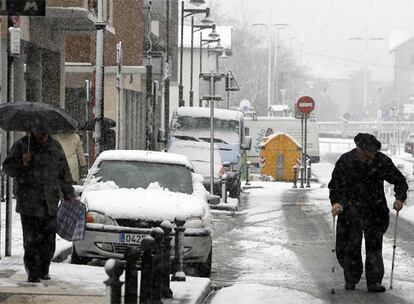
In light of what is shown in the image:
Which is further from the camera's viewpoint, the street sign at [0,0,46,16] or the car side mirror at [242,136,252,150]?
the car side mirror at [242,136,252,150]

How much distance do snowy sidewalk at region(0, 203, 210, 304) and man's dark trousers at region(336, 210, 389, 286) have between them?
157 cm

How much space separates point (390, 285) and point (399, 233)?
24.5ft

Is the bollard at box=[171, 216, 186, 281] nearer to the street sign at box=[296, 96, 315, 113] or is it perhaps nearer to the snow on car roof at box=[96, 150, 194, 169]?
the snow on car roof at box=[96, 150, 194, 169]

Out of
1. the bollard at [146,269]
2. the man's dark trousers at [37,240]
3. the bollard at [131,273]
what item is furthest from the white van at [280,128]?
the bollard at [131,273]

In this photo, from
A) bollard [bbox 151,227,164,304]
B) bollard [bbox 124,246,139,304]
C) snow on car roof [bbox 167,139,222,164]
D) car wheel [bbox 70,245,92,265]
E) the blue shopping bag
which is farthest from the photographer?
snow on car roof [bbox 167,139,222,164]

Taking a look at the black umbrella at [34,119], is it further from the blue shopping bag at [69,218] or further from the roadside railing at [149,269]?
the roadside railing at [149,269]

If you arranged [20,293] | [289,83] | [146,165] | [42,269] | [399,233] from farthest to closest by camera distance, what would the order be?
1. [289,83]
2. [399,233]
3. [146,165]
4. [42,269]
5. [20,293]

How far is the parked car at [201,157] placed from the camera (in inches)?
1077

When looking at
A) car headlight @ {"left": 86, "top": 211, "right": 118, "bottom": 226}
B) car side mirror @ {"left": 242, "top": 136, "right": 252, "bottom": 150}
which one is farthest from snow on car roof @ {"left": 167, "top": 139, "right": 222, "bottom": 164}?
car headlight @ {"left": 86, "top": 211, "right": 118, "bottom": 226}

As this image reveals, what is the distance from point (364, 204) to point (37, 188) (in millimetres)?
3549

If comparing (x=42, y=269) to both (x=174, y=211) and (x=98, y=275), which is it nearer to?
(x=98, y=275)

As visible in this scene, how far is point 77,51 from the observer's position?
37.6 meters

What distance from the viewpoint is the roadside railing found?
706 cm

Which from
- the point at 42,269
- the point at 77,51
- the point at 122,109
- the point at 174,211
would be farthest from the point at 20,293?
the point at 122,109
